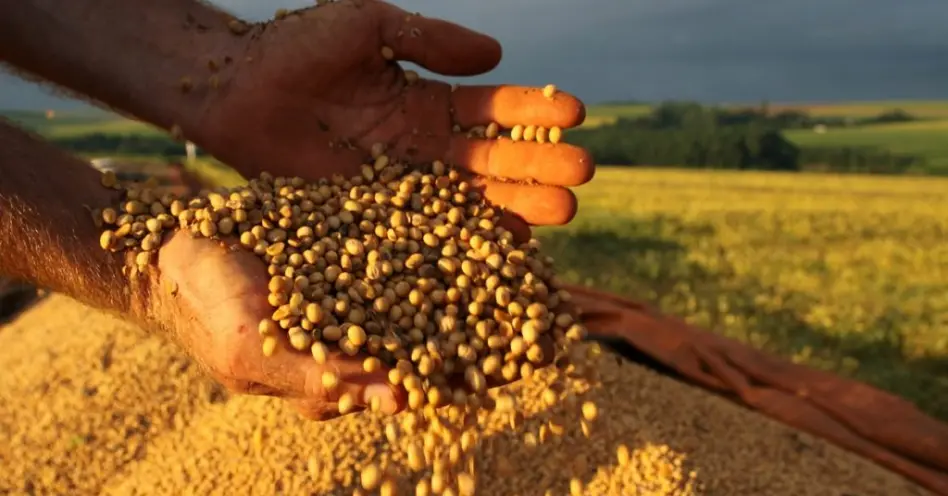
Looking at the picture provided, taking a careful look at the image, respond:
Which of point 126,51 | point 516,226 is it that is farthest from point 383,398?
point 126,51

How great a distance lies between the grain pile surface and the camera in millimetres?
2230

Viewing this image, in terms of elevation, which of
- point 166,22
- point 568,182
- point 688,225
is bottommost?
point 688,225

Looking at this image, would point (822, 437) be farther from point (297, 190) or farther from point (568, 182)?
point (297, 190)

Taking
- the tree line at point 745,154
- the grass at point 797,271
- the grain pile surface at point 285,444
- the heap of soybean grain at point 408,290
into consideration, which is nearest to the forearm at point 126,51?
the heap of soybean grain at point 408,290

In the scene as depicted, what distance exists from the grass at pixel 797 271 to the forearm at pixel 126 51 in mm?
3344

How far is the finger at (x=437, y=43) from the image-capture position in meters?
2.27

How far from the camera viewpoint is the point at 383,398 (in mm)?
1526

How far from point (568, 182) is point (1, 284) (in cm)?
330

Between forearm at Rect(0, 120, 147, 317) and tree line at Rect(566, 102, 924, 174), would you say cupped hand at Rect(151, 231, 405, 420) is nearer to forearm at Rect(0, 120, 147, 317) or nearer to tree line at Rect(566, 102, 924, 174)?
forearm at Rect(0, 120, 147, 317)

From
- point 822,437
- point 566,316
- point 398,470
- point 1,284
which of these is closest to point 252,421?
point 398,470

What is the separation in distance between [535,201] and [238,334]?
0.87 metres

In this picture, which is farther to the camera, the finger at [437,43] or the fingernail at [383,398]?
the finger at [437,43]

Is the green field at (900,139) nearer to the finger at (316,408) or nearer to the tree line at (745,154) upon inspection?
the tree line at (745,154)

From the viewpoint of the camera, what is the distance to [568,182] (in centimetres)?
211
